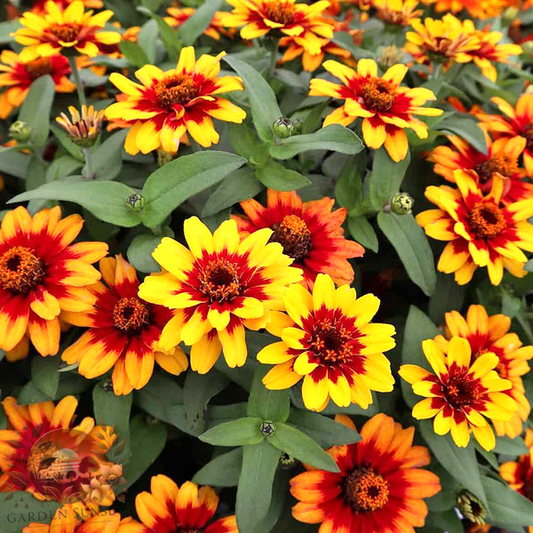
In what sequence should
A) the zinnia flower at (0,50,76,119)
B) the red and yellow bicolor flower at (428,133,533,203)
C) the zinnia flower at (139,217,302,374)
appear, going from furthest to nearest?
the zinnia flower at (0,50,76,119) → the red and yellow bicolor flower at (428,133,533,203) → the zinnia flower at (139,217,302,374)

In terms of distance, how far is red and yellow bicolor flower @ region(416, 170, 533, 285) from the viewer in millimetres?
1010

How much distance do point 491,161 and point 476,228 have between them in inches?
8.2

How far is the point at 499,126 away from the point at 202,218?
721 millimetres

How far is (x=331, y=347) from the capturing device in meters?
0.80

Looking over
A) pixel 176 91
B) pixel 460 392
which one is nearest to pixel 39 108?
pixel 176 91

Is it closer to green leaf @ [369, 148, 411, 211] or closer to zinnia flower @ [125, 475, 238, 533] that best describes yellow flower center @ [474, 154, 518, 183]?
green leaf @ [369, 148, 411, 211]

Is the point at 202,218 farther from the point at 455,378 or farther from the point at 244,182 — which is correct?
the point at 455,378

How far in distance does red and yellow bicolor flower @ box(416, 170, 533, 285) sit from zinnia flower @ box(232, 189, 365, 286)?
20 centimetres

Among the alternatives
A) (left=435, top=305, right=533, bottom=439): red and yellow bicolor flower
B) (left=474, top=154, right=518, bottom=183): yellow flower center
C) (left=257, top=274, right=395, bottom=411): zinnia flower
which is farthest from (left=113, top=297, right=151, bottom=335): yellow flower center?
(left=474, top=154, right=518, bottom=183): yellow flower center

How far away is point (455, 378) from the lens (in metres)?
0.92

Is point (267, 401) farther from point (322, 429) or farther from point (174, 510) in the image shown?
point (174, 510)

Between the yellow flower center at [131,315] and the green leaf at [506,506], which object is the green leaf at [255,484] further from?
the green leaf at [506,506]

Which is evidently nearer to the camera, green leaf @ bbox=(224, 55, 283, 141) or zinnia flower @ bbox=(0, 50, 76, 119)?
green leaf @ bbox=(224, 55, 283, 141)

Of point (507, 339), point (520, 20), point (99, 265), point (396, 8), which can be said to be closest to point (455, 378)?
point (507, 339)
